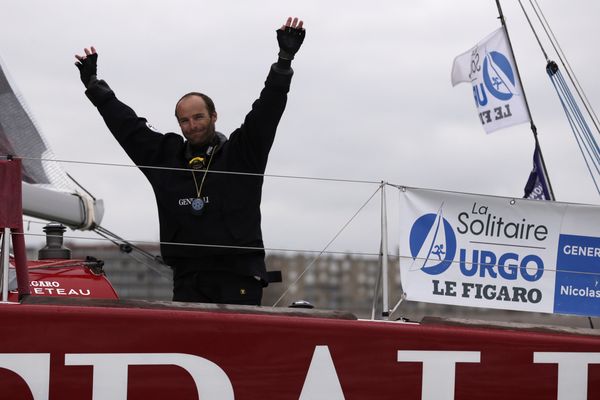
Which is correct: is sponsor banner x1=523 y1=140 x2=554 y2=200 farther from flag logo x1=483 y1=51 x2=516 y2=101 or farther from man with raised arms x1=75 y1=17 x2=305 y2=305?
man with raised arms x1=75 y1=17 x2=305 y2=305

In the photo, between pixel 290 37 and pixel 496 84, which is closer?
pixel 290 37

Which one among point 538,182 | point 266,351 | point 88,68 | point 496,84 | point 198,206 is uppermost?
point 496,84

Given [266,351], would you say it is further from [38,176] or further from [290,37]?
[38,176]

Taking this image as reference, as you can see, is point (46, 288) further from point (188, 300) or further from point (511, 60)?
point (511, 60)

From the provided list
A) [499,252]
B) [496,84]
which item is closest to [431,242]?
[499,252]

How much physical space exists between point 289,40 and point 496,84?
4310 mm

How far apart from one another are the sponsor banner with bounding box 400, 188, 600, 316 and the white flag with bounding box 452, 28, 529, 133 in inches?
121

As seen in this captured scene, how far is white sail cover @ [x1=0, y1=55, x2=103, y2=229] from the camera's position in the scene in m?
6.74

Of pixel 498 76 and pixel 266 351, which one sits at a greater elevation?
pixel 498 76

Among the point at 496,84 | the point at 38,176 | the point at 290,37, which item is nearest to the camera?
the point at 290,37

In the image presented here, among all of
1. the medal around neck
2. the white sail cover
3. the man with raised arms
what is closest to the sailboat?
the man with raised arms

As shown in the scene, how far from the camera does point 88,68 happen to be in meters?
5.68

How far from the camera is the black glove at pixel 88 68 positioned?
18.6 ft

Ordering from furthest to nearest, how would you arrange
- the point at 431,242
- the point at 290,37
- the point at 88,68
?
the point at 88,68, the point at 431,242, the point at 290,37
